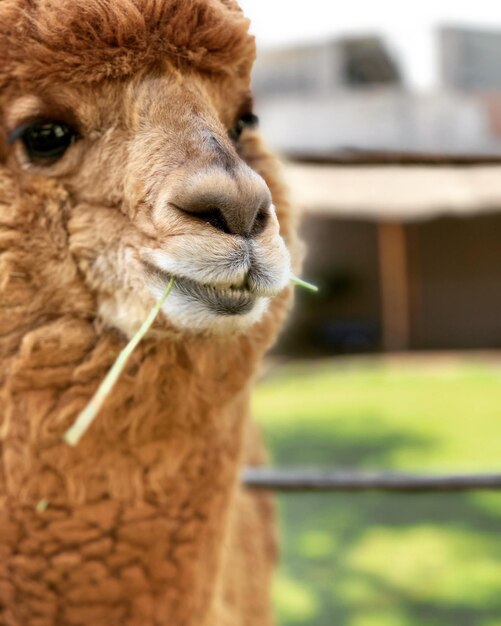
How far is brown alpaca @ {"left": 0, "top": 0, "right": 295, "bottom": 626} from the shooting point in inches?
45.0

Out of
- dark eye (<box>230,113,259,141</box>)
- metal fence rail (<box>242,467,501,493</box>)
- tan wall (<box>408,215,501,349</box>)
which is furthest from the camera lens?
tan wall (<box>408,215,501,349</box>)

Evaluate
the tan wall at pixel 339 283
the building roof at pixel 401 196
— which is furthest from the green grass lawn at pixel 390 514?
the tan wall at pixel 339 283

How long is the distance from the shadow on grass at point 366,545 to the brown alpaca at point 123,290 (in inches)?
88.9

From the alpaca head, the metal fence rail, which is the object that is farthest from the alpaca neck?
the metal fence rail

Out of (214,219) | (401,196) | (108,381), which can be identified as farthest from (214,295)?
(401,196)

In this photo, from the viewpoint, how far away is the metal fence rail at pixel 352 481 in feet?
7.75

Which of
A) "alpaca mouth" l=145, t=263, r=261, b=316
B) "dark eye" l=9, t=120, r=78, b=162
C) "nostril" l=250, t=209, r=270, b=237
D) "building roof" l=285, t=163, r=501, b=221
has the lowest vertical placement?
"alpaca mouth" l=145, t=263, r=261, b=316

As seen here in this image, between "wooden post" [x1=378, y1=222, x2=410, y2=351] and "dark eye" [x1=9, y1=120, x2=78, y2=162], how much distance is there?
9314mm

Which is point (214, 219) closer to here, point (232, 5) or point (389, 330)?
point (232, 5)

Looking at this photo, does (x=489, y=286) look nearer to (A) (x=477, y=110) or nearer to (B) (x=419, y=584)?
(A) (x=477, y=110)

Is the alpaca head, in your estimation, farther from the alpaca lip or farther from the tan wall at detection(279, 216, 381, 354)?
the tan wall at detection(279, 216, 381, 354)

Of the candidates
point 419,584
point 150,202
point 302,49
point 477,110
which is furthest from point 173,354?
point 302,49

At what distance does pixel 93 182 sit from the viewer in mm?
1269

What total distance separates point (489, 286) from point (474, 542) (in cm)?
700
